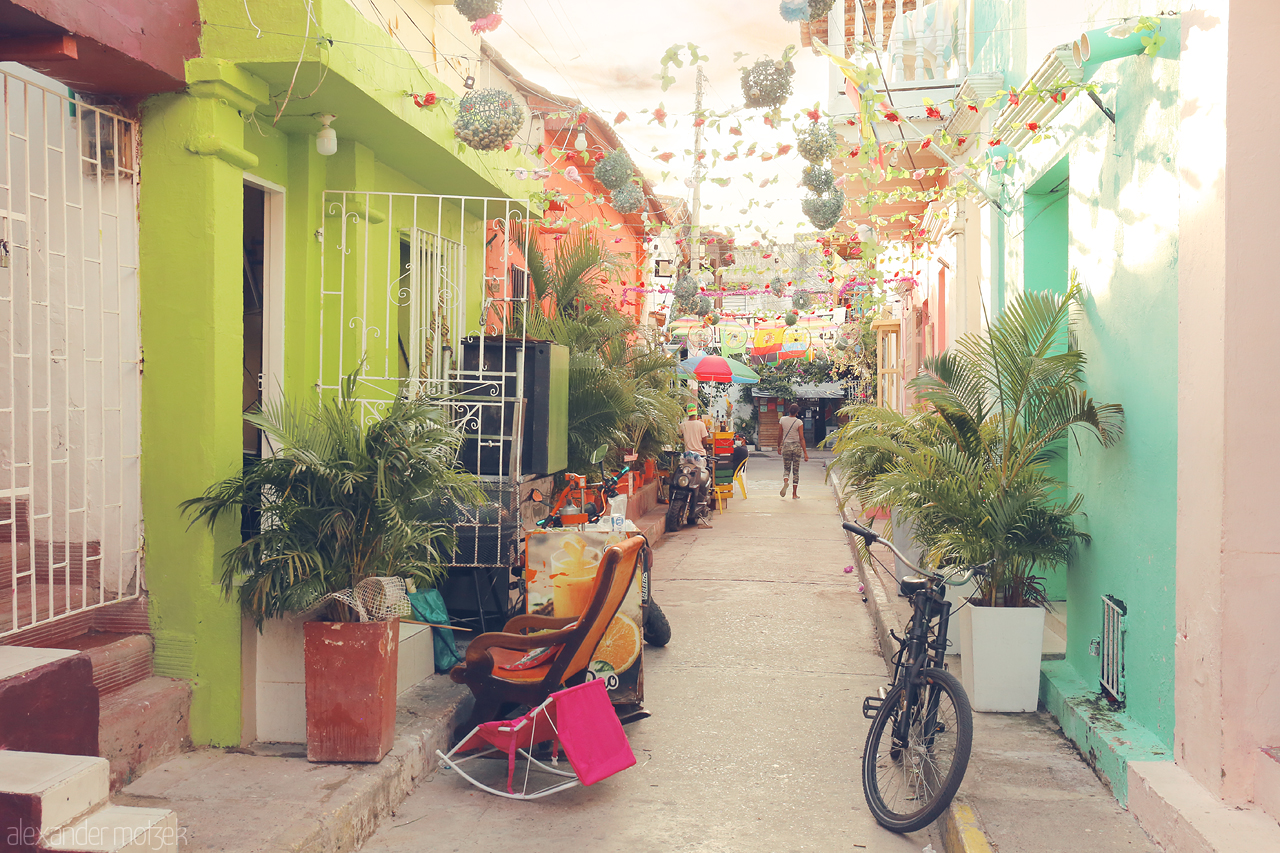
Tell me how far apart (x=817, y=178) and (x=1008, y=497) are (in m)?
3.17

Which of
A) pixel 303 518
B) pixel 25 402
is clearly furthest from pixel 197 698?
pixel 25 402

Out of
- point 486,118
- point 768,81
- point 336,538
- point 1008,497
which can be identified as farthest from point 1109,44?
point 336,538

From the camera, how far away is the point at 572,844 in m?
3.86

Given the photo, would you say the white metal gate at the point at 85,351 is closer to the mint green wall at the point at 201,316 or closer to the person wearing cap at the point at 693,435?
the mint green wall at the point at 201,316

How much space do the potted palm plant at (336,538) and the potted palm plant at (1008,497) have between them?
281cm

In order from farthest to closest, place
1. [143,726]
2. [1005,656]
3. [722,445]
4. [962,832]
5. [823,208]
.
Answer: [722,445], [823,208], [1005,656], [143,726], [962,832]

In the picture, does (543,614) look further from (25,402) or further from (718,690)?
(25,402)

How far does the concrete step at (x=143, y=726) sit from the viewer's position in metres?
3.80

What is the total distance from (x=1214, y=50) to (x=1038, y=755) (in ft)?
10.1

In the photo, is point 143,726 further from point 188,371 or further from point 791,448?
point 791,448

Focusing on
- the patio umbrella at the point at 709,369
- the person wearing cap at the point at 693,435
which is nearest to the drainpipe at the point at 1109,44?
the person wearing cap at the point at 693,435

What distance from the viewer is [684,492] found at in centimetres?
1370

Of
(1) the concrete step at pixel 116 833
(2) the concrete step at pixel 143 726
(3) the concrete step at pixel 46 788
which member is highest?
(3) the concrete step at pixel 46 788

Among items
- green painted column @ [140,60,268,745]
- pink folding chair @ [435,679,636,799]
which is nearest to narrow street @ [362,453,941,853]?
pink folding chair @ [435,679,636,799]
